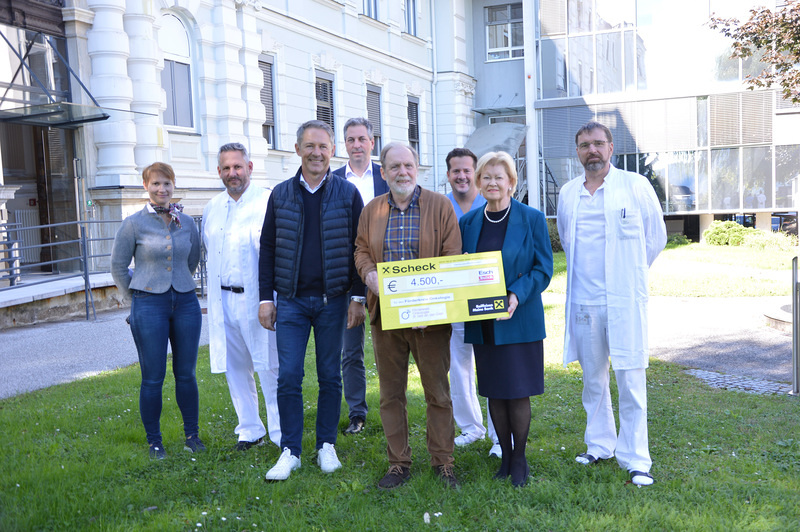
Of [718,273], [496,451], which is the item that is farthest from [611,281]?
[718,273]

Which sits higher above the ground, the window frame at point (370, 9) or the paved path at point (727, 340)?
the window frame at point (370, 9)

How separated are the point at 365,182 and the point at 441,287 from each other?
6.38 feet

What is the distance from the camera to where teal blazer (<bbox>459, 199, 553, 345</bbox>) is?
4.43 metres

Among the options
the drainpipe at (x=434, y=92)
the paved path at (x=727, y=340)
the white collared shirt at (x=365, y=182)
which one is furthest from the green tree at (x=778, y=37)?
the drainpipe at (x=434, y=92)

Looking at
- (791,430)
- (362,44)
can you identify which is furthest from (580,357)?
(362,44)

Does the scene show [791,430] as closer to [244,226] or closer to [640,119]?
A: [244,226]

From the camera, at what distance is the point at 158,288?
5.05 meters

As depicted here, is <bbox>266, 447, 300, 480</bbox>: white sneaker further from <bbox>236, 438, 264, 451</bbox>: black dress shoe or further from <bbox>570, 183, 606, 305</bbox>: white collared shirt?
<bbox>570, 183, 606, 305</bbox>: white collared shirt

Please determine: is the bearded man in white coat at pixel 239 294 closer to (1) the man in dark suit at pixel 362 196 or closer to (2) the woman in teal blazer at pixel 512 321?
(1) the man in dark suit at pixel 362 196

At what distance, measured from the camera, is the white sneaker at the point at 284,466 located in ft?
15.3

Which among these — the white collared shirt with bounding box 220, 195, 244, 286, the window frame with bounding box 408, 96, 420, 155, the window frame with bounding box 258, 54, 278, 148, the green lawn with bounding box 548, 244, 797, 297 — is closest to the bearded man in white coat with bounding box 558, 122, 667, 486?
the white collared shirt with bounding box 220, 195, 244, 286

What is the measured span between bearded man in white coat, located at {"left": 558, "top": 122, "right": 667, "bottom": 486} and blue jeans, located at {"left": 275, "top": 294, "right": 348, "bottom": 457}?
5.10 feet

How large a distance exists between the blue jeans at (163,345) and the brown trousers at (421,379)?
152 cm

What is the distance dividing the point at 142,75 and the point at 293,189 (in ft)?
34.0
